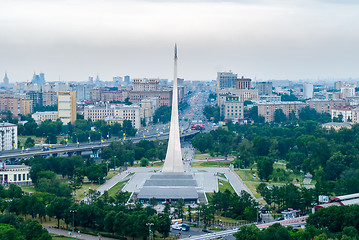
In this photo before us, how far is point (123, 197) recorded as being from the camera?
35688 millimetres

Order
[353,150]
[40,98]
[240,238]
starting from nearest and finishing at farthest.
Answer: [240,238], [353,150], [40,98]

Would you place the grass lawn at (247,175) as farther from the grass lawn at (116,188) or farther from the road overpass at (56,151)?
the road overpass at (56,151)

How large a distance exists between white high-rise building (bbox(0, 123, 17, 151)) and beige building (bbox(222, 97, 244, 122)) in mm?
40443

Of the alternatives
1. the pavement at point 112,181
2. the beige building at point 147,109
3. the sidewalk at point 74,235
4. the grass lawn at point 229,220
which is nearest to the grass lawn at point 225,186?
the grass lawn at point 229,220

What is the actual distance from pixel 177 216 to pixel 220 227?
279 centimetres

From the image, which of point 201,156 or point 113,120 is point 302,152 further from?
point 113,120

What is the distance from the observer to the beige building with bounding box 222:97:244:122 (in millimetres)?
94688

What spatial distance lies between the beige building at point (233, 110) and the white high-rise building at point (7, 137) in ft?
133

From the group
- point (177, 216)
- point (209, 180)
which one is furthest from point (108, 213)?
point (209, 180)

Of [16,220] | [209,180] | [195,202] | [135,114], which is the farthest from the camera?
[135,114]

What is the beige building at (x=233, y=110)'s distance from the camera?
94.7 m

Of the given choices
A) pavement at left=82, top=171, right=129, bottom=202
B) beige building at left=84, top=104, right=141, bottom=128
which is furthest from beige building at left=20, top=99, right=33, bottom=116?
pavement at left=82, top=171, right=129, bottom=202

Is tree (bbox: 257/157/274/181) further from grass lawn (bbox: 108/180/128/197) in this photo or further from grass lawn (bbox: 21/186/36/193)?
grass lawn (bbox: 21/186/36/193)

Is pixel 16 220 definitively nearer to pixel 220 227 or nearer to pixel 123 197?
pixel 123 197
